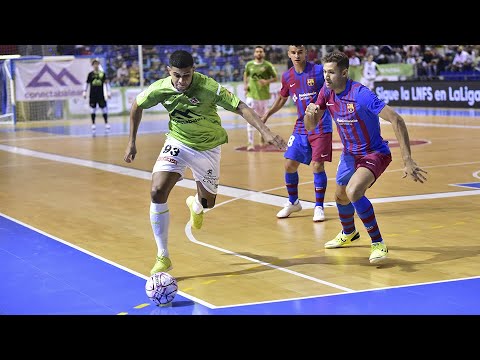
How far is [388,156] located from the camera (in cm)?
942

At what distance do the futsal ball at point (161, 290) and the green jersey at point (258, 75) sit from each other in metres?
14.2

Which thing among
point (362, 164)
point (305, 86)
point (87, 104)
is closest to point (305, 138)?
point (305, 86)

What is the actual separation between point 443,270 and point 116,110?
29213 millimetres

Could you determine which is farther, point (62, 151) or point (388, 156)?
point (62, 151)

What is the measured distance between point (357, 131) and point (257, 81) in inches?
494

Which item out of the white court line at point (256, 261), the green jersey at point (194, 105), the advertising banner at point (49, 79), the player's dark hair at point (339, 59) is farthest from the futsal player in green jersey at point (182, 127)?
the advertising banner at point (49, 79)

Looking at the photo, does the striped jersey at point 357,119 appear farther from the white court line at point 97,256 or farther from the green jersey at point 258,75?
the green jersey at point 258,75

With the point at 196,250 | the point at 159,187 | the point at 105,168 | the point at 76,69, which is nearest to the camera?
the point at 159,187

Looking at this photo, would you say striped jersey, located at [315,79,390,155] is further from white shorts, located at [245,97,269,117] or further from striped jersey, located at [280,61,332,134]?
white shorts, located at [245,97,269,117]

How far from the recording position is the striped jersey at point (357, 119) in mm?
9250

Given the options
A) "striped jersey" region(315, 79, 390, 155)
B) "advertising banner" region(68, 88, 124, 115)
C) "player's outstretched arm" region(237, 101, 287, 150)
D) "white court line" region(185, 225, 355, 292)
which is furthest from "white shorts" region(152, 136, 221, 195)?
"advertising banner" region(68, 88, 124, 115)

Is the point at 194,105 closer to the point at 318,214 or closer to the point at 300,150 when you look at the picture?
the point at 300,150
